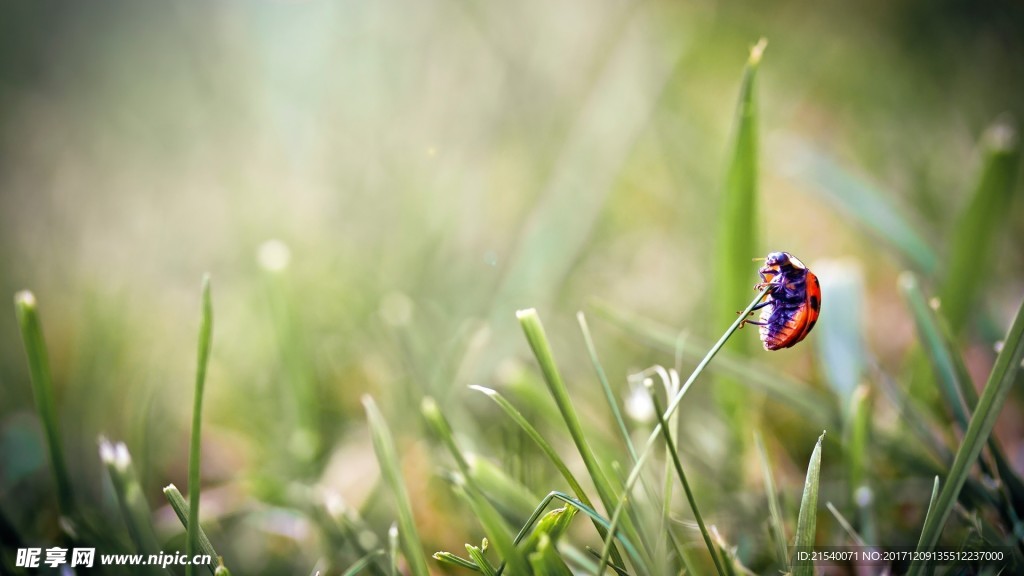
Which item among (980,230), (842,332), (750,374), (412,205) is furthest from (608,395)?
(412,205)

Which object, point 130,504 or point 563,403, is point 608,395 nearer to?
point 563,403

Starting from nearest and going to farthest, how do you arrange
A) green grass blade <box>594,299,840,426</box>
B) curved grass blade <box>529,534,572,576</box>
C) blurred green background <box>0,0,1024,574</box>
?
curved grass blade <box>529,534,572,576</box> < green grass blade <box>594,299,840,426</box> < blurred green background <box>0,0,1024,574</box>

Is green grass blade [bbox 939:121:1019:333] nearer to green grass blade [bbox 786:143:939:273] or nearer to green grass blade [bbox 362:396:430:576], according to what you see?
green grass blade [bbox 786:143:939:273]

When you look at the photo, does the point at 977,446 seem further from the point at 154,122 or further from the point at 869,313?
the point at 154,122

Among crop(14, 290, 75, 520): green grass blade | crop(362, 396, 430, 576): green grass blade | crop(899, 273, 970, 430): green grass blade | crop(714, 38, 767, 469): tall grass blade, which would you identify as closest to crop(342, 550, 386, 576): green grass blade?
crop(362, 396, 430, 576): green grass blade

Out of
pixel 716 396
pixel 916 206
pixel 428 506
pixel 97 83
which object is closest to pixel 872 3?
pixel 916 206
